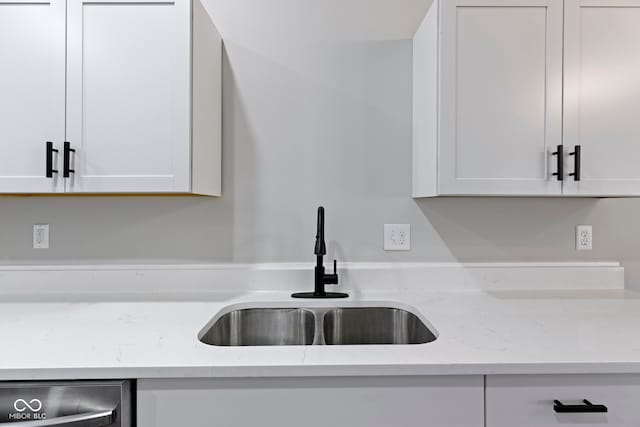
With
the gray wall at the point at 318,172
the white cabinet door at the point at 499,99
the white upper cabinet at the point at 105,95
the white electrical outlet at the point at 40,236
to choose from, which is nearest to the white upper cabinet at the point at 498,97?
the white cabinet door at the point at 499,99

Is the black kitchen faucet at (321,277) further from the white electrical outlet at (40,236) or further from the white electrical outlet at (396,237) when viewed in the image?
the white electrical outlet at (40,236)

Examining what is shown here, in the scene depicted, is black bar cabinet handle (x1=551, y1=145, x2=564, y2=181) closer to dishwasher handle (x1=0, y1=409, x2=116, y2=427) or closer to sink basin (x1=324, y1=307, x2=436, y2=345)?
sink basin (x1=324, y1=307, x2=436, y2=345)

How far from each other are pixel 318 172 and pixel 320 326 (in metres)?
0.64

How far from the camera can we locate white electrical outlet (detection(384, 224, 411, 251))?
6.21 feet

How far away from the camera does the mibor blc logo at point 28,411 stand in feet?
3.36

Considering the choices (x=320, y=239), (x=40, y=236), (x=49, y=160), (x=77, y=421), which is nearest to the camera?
(x=77, y=421)

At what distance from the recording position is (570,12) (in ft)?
4.99

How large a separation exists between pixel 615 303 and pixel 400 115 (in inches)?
43.0

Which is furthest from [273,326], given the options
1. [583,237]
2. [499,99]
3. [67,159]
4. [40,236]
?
[583,237]

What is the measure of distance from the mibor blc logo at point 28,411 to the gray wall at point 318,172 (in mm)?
881

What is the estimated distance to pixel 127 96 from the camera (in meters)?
1.51

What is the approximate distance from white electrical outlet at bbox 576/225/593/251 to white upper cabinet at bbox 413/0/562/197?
50cm

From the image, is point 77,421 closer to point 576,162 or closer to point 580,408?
point 580,408

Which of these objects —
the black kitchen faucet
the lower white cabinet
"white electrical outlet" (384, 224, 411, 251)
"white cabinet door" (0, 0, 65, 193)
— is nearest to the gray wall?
"white electrical outlet" (384, 224, 411, 251)
